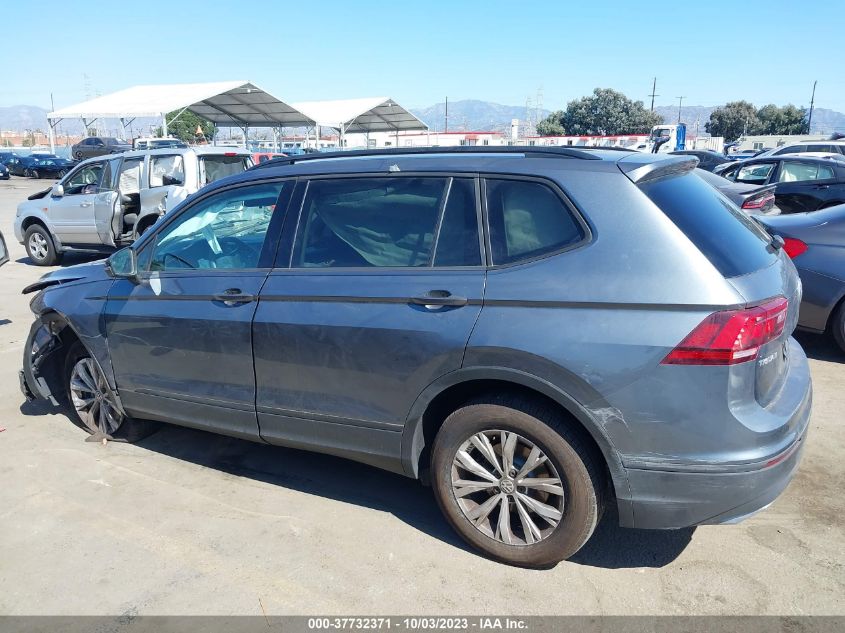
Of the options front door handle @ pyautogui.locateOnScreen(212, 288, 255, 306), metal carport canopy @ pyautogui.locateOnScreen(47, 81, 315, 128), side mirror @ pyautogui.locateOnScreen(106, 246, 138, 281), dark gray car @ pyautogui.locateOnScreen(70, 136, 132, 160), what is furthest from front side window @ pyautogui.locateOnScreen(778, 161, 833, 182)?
dark gray car @ pyautogui.locateOnScreen(70, 136, 132, 160)

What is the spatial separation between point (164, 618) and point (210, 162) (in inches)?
350

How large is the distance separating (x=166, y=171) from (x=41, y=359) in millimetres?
6486

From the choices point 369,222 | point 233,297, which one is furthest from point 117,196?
point 369,222

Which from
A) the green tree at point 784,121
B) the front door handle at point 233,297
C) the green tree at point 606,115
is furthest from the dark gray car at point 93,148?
the green tree at point 784,121

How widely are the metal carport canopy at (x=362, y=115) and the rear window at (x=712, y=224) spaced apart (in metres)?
32.0

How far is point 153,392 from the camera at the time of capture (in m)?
4.12

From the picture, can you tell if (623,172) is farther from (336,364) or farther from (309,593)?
(309,593)

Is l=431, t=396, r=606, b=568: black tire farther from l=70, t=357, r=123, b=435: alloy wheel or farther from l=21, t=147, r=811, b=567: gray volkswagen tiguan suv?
l=70, t=357, r=123, b=435: alloy wheel

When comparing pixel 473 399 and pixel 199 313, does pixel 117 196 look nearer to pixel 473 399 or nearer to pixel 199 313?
pixel 199 313

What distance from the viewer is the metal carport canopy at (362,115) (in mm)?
33938

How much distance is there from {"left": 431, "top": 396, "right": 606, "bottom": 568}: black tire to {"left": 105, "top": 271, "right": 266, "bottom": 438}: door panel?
121cm

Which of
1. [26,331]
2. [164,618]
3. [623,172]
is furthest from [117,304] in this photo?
[26,331]

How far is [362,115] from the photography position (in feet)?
120

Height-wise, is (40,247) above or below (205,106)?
below
